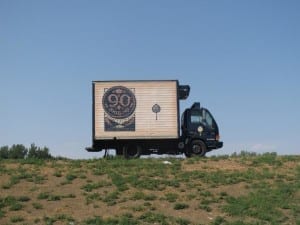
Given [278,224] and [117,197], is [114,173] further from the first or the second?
[278,224]

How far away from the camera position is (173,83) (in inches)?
1127

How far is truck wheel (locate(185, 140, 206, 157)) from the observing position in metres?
28.4

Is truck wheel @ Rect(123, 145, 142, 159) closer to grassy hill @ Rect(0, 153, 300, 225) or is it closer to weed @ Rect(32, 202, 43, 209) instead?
grassy hill @ Rect(0, 153, 300, 225)

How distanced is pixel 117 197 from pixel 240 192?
3.98m

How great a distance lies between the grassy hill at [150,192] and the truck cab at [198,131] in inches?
203

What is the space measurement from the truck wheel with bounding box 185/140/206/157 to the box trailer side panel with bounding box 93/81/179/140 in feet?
3.73

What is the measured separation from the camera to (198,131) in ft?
94.3

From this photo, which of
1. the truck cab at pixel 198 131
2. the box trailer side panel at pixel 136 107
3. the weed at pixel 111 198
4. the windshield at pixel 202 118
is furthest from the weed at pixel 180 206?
the windshield at pixel 202 118

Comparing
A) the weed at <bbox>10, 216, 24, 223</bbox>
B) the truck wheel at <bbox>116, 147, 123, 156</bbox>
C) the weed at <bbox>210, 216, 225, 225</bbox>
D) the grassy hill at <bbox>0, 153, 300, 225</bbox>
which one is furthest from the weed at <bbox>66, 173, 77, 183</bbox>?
the truck wheel at <bbox>116, 147, 123, 156</bbox>

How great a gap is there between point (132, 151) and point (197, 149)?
320 centimetres

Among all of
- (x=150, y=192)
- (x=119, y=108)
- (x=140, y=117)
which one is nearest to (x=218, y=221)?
(x=150, y=192)

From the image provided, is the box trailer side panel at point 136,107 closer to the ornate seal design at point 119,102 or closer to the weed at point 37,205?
the ornate seal design at point 119,102

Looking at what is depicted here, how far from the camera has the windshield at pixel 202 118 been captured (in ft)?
94.8

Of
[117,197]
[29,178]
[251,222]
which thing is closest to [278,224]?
[251,222]
